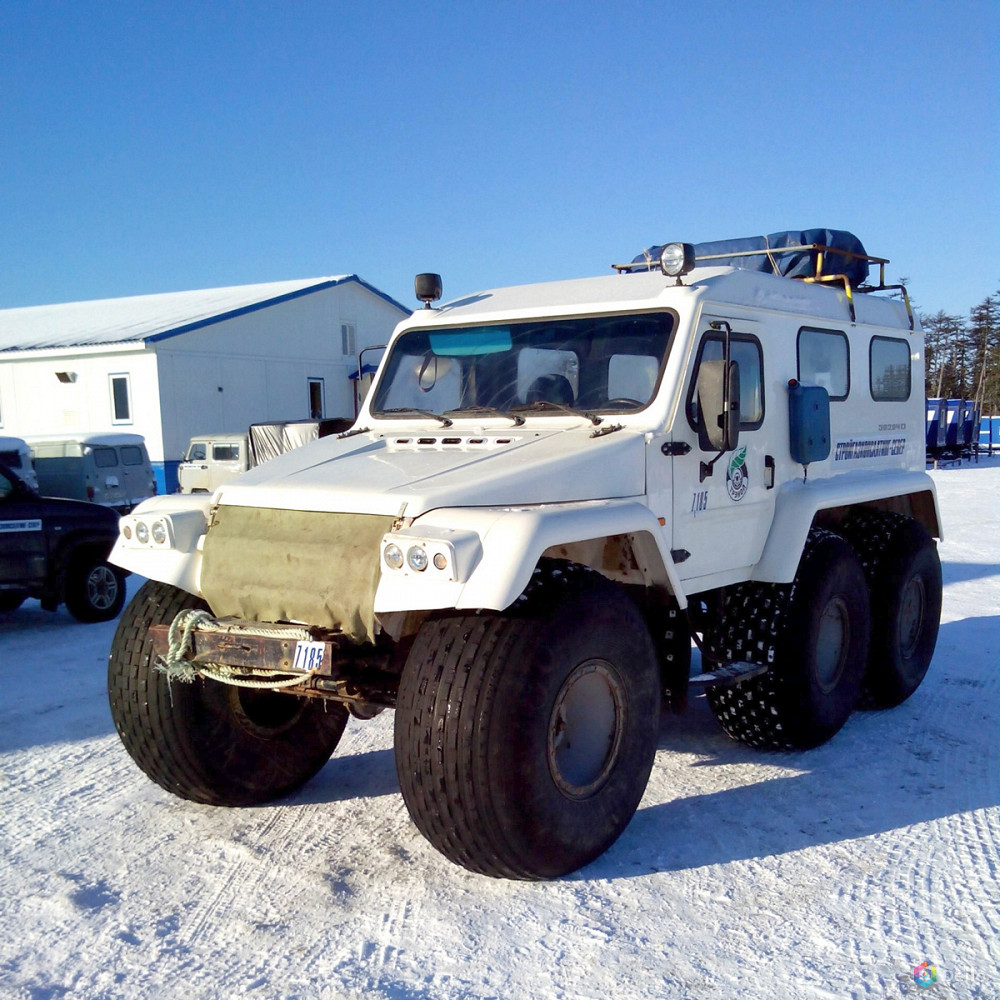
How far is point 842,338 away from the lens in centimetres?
624

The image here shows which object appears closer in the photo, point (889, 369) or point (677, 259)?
point (677, 259)

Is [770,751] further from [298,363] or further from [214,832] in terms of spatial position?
[298,363]

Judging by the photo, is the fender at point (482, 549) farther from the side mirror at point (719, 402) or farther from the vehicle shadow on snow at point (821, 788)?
the vehicle shadow on snow at point (821, 788)

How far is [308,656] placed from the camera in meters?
Result: 3.80

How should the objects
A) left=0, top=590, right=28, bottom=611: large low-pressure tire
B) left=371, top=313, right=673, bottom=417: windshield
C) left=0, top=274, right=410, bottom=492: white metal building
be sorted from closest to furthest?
left=371, top=313, right=673, bottom=417: windshield
left=0, top=590, right=28, bottom=611: large low-pressure tire
left=0, top=274, right=410, bottom=492: white metal building

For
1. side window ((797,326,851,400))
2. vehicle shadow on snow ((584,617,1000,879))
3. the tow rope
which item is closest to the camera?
the tow rope

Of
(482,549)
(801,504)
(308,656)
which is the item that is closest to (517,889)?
(308,656)

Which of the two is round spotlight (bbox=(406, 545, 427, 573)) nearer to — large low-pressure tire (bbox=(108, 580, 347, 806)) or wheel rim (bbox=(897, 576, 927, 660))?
large low-pressure tire (bbox=(108, 580, 347, 806))

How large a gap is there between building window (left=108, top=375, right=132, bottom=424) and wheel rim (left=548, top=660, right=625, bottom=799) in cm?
2163

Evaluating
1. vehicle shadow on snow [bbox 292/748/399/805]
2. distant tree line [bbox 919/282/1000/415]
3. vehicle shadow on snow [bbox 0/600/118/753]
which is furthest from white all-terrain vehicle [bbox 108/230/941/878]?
distant tree line [bbox 919/282/1000/415]

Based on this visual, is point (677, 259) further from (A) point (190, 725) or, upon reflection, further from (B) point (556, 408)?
(A) point (190, 725)

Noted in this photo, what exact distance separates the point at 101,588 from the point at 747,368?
271 inches

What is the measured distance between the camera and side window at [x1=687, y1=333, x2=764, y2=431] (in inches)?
197

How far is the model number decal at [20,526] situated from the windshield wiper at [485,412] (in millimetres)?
5623
